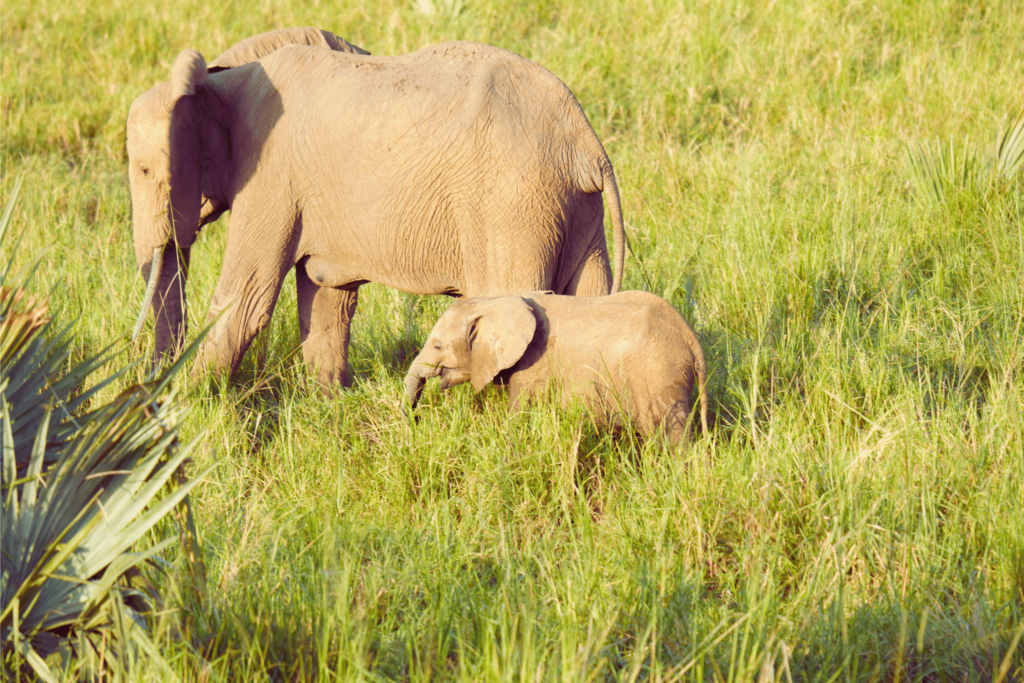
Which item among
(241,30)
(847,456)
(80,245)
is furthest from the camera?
(241,30)

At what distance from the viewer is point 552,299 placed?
10.2 ft

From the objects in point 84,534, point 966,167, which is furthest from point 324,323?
point 966,167

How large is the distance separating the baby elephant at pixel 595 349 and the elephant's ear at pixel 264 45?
4.46 ft

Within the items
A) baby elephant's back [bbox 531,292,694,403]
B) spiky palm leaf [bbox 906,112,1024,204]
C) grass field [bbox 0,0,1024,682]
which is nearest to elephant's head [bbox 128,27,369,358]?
grass field [bbox 0,0,1024,682]

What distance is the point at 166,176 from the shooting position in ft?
11.4

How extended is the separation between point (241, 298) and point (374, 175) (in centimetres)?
71

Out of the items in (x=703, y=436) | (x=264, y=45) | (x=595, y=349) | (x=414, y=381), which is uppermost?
(x=264, y=45)

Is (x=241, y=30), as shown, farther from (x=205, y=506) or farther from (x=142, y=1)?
(x=205, y=506)

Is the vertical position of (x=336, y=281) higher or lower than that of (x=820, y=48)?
lower

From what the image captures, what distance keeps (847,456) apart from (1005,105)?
369cm

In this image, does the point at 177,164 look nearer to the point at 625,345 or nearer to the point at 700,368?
the point at 625,345

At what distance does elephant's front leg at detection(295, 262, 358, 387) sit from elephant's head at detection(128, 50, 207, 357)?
49cm

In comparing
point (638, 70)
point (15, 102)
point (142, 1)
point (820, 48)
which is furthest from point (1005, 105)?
point (142, 1)

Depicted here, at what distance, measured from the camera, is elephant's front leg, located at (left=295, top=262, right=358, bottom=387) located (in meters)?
3.98
